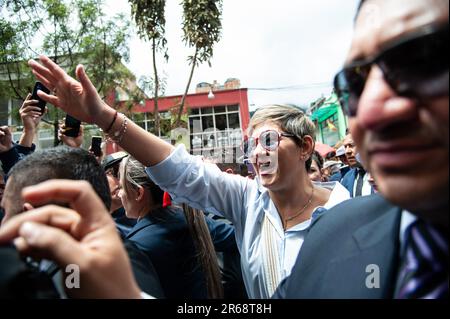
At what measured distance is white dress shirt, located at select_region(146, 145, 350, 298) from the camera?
1728mm

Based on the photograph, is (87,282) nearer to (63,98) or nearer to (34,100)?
(63,98)

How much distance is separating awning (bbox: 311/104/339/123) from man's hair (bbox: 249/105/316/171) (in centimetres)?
1744

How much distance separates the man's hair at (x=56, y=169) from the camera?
1.31 m

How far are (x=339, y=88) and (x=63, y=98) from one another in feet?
3.88

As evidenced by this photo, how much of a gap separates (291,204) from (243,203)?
0.26 meters

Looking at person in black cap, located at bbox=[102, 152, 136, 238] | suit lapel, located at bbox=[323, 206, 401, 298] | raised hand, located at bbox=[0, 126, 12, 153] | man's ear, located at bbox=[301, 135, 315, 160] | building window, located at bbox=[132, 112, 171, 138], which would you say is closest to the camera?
suit lapel, located at bbox=[323, 206, 401, 298]

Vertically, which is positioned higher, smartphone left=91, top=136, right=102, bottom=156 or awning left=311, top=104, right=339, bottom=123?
A: awning left=311, top=104, right=339, bottom=123

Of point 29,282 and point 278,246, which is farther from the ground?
point 29,282

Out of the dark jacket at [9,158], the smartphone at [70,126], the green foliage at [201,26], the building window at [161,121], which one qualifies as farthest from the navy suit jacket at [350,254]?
the building window at [161,121]

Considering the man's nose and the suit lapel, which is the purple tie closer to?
the suit lapel

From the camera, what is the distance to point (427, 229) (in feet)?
2.72

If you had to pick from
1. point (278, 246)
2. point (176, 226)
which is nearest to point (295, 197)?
point (278, 246)

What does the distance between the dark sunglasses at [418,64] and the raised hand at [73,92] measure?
3.85 ft

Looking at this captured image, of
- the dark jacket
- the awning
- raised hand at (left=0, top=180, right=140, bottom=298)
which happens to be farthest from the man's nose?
the awning
